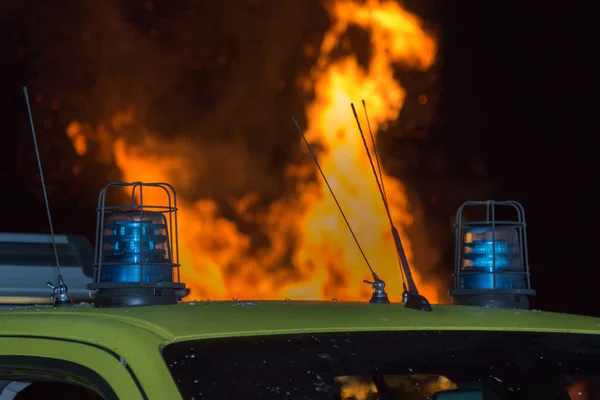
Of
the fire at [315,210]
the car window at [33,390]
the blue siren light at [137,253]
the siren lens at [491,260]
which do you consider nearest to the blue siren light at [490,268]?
the siren lens at [491,260]

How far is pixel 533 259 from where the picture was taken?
50.4ft

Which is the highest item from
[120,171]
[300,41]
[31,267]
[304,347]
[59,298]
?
[300,41]

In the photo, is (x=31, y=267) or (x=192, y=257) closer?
(x=31, y=267)

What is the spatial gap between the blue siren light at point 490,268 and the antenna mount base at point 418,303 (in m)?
0.60

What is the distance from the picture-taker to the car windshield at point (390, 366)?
2.32 meters

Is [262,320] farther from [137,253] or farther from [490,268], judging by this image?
[490,268]

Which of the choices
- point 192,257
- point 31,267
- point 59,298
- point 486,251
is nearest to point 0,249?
point 31,267

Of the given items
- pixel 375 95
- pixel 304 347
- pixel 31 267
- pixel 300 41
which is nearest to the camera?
pixel 304 347

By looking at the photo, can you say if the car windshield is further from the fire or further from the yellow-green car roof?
the fire

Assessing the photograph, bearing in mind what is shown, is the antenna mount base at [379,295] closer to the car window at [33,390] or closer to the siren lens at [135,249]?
the siren lens at [135,249]

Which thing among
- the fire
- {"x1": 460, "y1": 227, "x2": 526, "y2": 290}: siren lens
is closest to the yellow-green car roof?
{"x1": 460, "y1": 227, "x2": 526, "y2": 290}: siren lens

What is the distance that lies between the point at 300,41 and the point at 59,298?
38.8ft

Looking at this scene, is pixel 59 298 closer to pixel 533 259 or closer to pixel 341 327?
pixel 341 327

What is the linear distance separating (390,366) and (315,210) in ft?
38.8
